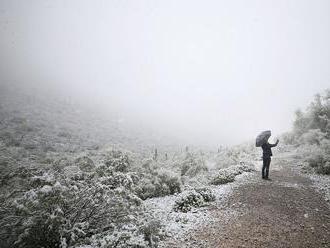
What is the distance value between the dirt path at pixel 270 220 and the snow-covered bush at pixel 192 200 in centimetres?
67

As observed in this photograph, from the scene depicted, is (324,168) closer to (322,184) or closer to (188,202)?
(322,184)

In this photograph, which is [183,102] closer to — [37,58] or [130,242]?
[37,58]

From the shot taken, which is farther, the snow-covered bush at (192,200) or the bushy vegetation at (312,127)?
the bushy vegetation at (312,127)

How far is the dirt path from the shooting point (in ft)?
19.9

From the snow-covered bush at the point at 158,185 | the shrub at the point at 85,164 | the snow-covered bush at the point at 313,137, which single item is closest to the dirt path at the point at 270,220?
the snow-covered bush at the point at 158,185

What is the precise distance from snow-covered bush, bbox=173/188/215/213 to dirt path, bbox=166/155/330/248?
671 mm

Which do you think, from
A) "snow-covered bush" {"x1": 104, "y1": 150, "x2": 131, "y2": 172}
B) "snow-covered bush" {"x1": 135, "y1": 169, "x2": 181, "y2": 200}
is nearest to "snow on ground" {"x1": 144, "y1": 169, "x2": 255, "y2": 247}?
"snow-covered bush" {"x1": 135, "y1": 169, "x2": 181, "y2": 200}

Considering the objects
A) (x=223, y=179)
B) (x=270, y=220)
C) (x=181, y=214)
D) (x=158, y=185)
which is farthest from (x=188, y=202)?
(x=223, y=179)

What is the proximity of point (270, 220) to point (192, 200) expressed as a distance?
2588mm

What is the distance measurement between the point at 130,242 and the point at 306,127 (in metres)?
19.1

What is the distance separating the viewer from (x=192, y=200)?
28.7 ft

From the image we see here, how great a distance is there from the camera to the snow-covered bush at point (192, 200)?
27.5 ft

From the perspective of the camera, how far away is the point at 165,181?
10.9 meters

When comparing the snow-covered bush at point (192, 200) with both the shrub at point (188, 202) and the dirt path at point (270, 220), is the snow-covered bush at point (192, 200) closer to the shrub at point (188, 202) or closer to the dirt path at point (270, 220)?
the shrub at point (188, 202)
